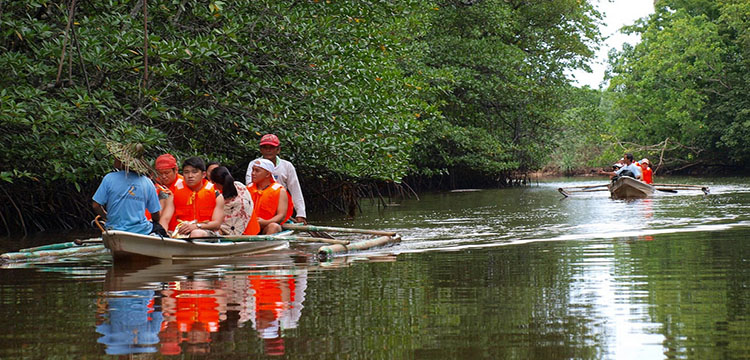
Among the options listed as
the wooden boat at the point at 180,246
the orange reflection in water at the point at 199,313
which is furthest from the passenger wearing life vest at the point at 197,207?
the orange reflection in water at the point at 199,313

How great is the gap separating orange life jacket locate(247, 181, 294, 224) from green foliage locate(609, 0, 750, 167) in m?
34.4

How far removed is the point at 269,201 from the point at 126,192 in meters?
2.27

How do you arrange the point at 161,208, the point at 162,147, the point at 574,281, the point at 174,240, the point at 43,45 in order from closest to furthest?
1. the point at 574,281
2. the point at 174,240
3. the point at 161,208
4. the point at 43,45
5. the point at 162,147

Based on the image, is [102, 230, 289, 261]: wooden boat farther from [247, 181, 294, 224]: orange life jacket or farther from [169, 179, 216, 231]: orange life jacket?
[247, 181, 294, 224]: orange life jacket

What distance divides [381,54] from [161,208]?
952 centimetres

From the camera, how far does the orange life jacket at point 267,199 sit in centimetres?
1064

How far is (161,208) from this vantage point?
9484 mm

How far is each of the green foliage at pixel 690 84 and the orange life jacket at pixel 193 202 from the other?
116 ft

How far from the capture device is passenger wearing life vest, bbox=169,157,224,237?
31.2ft

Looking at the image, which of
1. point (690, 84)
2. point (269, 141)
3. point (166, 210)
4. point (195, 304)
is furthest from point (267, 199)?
point (690, 84)

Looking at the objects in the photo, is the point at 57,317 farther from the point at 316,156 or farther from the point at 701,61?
the point at 701,61

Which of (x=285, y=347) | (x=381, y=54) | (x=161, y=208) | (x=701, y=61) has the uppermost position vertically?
(x=701, y=61)

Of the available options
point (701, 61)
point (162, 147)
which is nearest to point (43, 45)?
point (162, 147)

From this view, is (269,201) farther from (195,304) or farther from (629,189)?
(629,189)
